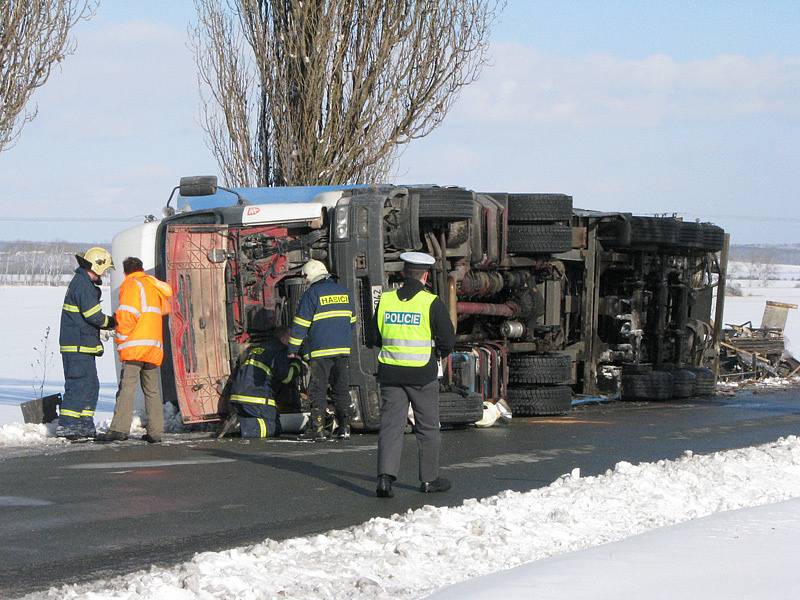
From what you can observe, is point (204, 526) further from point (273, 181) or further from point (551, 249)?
point (273, 181)

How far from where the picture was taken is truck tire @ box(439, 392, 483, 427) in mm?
12672

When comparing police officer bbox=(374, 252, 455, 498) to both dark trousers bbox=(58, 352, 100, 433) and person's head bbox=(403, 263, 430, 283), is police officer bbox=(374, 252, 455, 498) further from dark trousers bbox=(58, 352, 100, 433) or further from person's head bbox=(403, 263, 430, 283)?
dark trousers bbox=(58, 352, 100, 433)

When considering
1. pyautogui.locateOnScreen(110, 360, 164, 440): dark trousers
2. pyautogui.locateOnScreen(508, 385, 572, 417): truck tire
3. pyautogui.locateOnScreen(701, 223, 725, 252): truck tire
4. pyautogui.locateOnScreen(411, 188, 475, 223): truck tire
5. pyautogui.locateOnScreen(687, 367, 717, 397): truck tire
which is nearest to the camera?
pyautogui.locateOnScreen(110, 360, 164, 440): dark trousers

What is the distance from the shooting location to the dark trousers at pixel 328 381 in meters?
11.9

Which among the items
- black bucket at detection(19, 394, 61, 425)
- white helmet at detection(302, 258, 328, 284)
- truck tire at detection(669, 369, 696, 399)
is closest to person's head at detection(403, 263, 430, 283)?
white helmet at detection(302, 258, 328, 284)

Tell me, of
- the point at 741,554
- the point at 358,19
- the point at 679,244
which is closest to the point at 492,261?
the point at 679,244

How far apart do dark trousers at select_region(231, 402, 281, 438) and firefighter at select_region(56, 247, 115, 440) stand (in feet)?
4.41

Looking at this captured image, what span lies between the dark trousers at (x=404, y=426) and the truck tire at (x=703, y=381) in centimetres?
996

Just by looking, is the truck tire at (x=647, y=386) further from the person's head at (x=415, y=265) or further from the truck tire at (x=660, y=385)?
the person's head at (x=415, y=265)

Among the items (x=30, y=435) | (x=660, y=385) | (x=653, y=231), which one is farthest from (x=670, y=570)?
(x=660, y=385)

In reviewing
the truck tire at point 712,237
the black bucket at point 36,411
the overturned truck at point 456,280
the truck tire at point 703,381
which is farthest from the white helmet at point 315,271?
the truck tire at point 712,237

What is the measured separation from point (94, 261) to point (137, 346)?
0.96 metres

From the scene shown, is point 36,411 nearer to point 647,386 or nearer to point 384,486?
point 384,486

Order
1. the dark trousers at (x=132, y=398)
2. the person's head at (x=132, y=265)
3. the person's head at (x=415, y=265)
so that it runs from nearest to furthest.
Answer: the person's head at (x=415, y=265), the dark trousers at (x=132, y=398), the person's head at (x=132, y=265)
